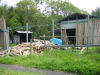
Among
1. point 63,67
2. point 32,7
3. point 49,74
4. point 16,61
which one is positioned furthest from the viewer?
point 32,7

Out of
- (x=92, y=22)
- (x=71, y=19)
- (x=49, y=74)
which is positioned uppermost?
(x=71, y=19)

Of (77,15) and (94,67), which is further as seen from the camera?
(77,15)

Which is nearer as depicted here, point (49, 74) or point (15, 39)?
point (49, 74)

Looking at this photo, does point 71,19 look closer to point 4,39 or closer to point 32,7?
point 4,39

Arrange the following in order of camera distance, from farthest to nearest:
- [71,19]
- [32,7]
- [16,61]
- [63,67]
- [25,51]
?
[32,7], [71,19], [25,51], [16,61], [63,67]

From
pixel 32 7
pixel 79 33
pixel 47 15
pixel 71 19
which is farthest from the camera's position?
pixel 47 15

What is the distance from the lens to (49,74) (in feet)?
13.9

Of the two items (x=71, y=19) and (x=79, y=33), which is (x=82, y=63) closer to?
(x=79, y=33)

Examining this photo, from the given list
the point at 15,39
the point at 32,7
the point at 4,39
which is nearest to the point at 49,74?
the point at 4,39

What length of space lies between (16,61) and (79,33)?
25.7 ft

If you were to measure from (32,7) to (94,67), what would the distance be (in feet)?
110

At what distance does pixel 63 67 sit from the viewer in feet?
15.5

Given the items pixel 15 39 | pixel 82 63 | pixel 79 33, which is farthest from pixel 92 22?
pixel 15 39

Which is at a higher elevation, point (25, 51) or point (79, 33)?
point (79, 33)
